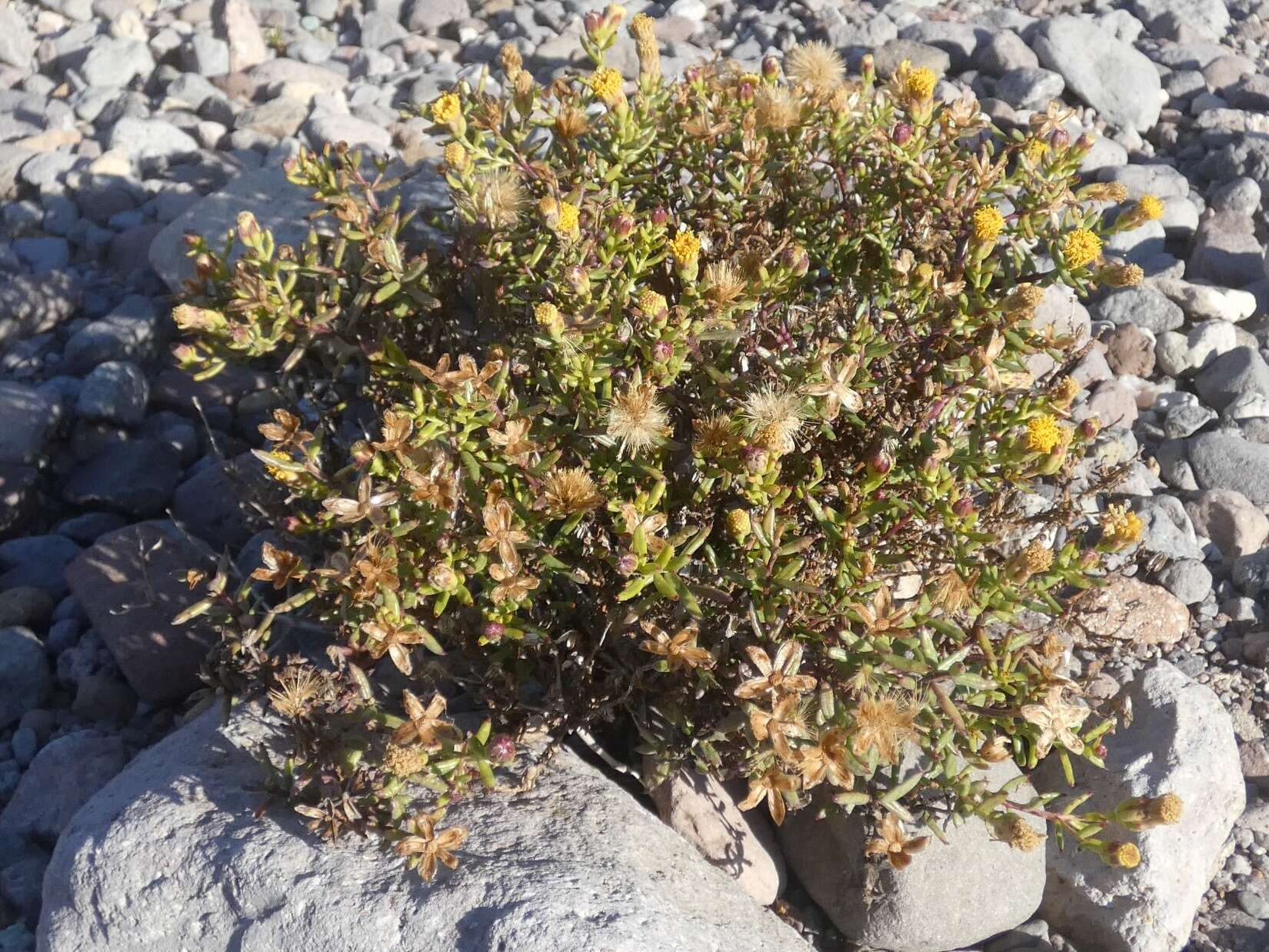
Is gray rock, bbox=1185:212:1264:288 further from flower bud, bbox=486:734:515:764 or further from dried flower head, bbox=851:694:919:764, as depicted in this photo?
flower bud, bbox=486:734:515:764

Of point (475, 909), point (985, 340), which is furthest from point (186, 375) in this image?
point (985, 340)

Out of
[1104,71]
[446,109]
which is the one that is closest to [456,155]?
[446,109]

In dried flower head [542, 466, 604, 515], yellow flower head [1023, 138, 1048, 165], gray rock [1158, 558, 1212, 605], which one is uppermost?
yellow flower head [1023, 138, 1048, 165]

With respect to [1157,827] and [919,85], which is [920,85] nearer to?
[919,85]

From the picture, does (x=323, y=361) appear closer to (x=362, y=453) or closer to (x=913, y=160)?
(x=362, y=453)

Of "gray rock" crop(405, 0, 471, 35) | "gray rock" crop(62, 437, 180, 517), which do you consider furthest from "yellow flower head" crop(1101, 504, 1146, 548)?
"gray rock" crop(405, 0, 471, 35)
